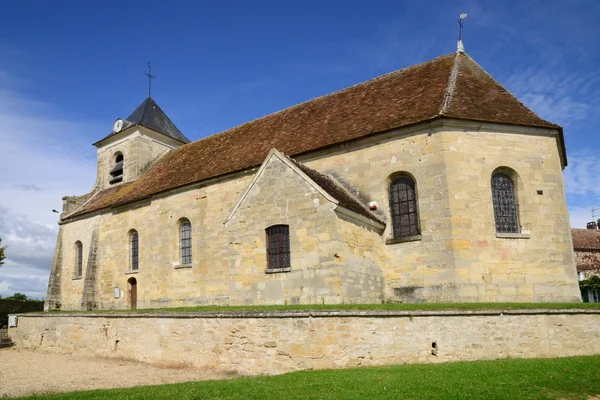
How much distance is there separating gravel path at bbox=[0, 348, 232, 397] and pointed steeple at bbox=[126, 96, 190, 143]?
18.5 metres

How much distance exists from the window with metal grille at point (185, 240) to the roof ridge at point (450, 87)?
527 inches

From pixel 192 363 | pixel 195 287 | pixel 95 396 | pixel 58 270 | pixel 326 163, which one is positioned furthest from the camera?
pixel 58 270

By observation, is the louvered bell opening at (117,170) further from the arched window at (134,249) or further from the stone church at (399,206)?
the stone church at (399,206)

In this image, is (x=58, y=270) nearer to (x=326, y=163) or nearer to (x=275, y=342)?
(x=326, y=163)

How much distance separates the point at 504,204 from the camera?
17078mm

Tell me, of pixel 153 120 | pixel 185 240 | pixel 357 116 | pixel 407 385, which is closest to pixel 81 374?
pixel 407 385

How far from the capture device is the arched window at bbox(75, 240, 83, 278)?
1163 inches

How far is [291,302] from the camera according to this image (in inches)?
576

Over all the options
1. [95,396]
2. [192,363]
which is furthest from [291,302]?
[95,396]

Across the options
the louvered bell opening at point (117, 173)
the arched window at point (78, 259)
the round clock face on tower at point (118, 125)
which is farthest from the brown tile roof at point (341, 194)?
the round clock face on tower at point (118, 125)

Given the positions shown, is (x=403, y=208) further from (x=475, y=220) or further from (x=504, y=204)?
(x=504, y=204)

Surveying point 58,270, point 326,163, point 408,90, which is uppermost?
point 408,90

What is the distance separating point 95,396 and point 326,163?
41.5 feet

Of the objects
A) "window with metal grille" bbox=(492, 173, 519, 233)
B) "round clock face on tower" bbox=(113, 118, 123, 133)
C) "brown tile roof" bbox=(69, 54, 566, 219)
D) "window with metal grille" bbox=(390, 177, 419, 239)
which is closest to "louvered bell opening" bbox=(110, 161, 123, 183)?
"round clock face on tower" bbox=(113, 118, 123, 133)
